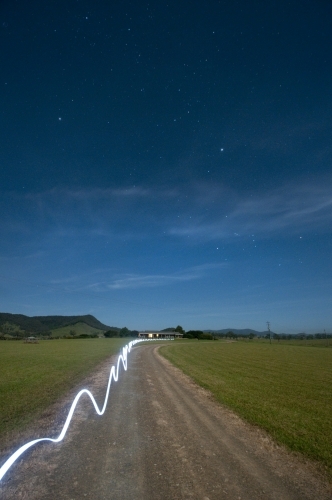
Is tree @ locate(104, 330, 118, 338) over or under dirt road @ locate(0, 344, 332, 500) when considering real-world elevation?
under

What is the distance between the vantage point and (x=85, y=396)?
14.0m

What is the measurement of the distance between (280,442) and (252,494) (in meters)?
3.86

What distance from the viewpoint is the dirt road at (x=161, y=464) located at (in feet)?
18.4

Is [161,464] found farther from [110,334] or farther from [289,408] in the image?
[110,334]

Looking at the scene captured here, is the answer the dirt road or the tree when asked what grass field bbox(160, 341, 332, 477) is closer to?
the dirt road

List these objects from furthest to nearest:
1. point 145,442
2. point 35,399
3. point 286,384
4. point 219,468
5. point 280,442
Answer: point 286,384, point 35,399, point 280,442, point 145,442, point 219,468

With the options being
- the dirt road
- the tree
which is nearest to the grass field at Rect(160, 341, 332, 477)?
the dirt road

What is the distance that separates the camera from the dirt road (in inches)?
220

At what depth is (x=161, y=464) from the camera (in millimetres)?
6715

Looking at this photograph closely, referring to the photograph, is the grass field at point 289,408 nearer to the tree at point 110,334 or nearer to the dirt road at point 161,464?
the dirt road at point 161,464

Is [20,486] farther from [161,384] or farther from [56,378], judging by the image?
[56,378]

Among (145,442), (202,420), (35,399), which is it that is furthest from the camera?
(35,399)

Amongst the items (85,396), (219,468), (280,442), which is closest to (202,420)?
(280,442)

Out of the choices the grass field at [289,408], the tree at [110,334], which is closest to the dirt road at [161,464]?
the grass field at [289,408]
